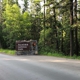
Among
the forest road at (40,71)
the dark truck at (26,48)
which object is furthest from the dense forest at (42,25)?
Result: the forest road at (40,71)

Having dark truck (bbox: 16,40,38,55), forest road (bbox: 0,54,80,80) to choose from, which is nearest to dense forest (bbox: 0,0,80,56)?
dark truck (bbox: 16,40,38,55)

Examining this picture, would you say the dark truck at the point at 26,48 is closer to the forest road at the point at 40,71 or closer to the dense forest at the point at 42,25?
the dense forest at the point at 42,25

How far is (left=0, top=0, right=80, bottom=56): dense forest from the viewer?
32.9 metres

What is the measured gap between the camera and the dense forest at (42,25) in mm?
32938

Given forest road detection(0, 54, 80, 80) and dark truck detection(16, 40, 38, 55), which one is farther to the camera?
dark truck detection(16, 40, 38, 55)

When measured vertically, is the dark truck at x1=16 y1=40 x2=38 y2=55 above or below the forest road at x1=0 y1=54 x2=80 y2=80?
below

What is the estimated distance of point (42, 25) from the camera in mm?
44719

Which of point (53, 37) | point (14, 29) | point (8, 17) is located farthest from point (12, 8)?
point (53, 37)

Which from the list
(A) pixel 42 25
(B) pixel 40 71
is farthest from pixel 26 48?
(B) pixel 40 71

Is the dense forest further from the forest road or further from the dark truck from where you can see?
the forest road

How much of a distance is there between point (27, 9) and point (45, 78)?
51.1 metres

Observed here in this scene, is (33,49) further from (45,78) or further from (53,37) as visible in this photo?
(45,78)

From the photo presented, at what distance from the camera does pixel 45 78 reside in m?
10.0

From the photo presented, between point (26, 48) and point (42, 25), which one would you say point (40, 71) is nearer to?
point (26, 48)
